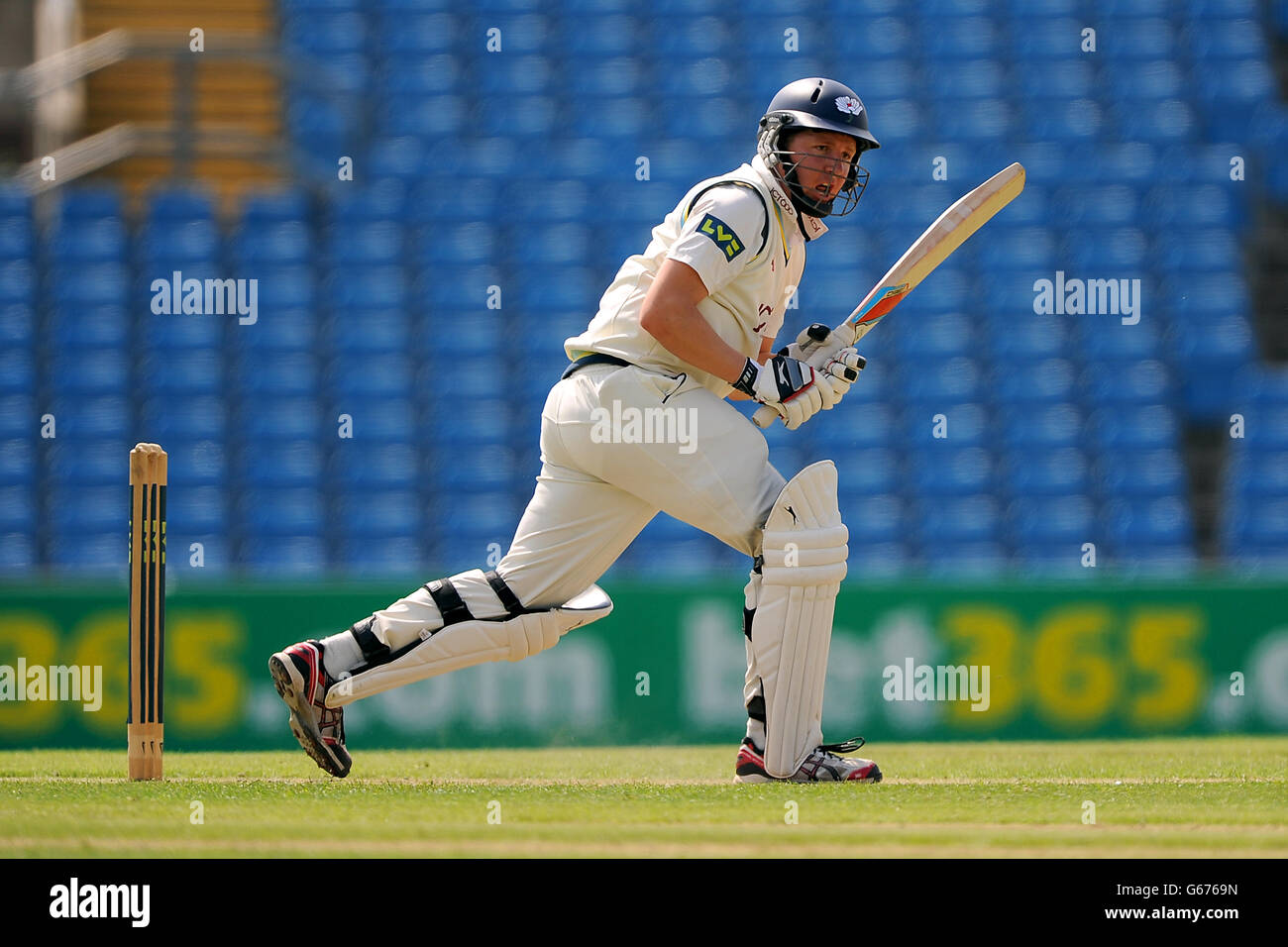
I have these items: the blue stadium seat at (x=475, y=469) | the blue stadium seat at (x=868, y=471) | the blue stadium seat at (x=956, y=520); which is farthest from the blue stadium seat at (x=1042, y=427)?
the blue stadium seat at (x=475, y=469)

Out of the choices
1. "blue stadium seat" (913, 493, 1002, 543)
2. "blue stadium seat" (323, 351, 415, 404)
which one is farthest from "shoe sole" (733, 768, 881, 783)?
"blue stadium seat" (323, 351, 415, 404)

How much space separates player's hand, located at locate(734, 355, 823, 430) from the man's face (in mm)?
504

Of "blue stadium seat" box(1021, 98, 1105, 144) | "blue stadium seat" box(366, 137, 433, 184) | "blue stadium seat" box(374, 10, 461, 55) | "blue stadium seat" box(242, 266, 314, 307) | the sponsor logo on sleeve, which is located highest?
"blue stadium seat" box(374, 10, 461, 55)

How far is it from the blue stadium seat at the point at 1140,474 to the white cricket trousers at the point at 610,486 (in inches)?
225

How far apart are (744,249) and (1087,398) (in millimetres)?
6149

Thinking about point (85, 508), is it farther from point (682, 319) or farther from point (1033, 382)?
point (682, 319)

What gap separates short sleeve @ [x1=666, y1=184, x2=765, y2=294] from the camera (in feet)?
13.2

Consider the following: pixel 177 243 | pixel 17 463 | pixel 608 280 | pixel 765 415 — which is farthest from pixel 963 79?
pixel 765 415

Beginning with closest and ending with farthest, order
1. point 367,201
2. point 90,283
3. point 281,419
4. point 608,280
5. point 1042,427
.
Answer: point 281,419 < point 1042,427 < point 90,283 < point 608,280 < point 367,201

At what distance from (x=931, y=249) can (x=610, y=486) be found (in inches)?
46.1

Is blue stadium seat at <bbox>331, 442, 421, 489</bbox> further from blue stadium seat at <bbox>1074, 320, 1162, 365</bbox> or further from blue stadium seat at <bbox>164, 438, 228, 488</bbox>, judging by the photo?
blue stadium seat at <bbox>1074, 320, 1162, 365</bbox>

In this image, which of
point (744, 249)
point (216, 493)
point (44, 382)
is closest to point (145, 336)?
point (44, 382)

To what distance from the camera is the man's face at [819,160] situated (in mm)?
4246

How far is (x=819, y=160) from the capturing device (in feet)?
13.9
